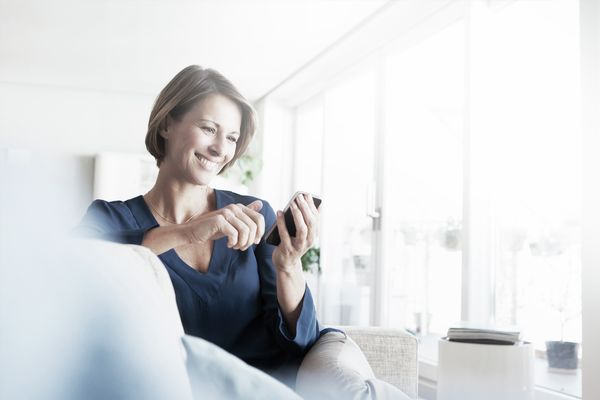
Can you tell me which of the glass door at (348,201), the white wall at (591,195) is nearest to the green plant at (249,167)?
the glass door at (348,201)

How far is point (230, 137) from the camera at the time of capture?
180cm

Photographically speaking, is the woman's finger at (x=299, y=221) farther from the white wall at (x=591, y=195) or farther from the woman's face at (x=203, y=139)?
the white wall at (x=591, y=195)

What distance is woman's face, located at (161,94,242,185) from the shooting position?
1745 mm

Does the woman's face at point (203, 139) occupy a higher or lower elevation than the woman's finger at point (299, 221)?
higher

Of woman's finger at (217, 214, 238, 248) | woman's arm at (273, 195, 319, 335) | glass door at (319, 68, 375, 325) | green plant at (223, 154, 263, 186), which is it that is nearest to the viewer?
woman's finger at (217, 214, 238, 248)

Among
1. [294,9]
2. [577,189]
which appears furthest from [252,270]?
[294,9]

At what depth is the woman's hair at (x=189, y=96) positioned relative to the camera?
5.78 feet

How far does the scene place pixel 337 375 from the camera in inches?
46.9

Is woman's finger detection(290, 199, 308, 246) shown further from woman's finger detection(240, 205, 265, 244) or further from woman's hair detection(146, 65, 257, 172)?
woman's hair detection(146, 65, 257, 172)

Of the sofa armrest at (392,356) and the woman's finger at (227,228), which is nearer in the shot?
the woman's finger at (227,228)

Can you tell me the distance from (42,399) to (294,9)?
4.40 meters

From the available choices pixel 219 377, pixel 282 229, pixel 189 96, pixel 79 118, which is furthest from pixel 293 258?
pixel 79 118

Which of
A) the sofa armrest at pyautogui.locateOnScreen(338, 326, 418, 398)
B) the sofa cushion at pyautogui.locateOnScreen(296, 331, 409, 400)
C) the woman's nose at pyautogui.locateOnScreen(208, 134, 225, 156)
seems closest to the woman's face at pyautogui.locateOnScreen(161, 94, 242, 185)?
the woman's nose at pyautogui.locateOnScreen(208, 134, 225, 156)

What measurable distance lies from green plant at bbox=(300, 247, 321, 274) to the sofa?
5.07 m
